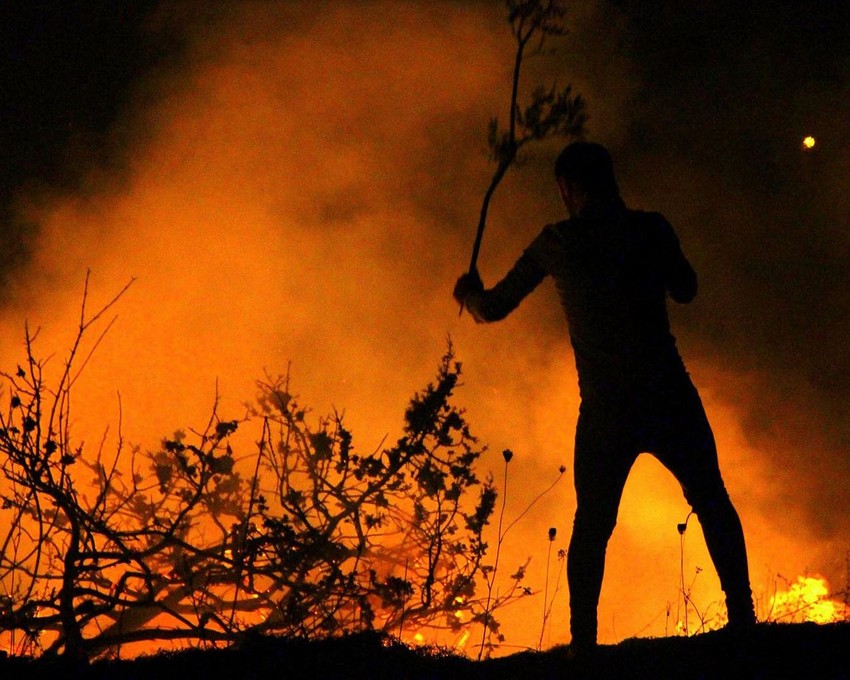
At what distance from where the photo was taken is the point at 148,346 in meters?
9.45

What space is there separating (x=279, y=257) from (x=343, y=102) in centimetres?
223

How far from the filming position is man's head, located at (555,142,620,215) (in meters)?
3.43

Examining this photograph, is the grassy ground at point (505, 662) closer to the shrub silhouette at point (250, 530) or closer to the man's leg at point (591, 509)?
the man's leg at point (591, 509)

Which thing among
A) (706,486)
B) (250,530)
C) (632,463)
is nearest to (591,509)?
(632,463)

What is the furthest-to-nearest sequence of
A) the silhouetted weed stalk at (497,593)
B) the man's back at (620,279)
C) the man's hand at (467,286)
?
the silhouetted weed stalk at (497,593) < the man's hand at (467,286) < the man's back at (620,279)

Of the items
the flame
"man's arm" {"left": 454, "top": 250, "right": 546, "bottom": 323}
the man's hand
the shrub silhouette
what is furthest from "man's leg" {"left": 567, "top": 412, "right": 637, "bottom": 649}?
the flame

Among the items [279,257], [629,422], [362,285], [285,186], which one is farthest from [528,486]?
[629,422]

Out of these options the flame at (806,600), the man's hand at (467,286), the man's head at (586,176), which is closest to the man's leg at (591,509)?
the man's hand at (467,286)

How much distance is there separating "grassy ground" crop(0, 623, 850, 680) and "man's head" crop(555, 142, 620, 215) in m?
1.62

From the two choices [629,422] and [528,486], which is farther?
[528,486]

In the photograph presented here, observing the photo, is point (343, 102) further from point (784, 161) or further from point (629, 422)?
point (629, 422)

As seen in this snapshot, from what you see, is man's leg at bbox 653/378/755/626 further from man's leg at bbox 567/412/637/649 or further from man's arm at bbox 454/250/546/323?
man's arm at bbox 454/250/546/323

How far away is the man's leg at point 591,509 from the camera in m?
3.41

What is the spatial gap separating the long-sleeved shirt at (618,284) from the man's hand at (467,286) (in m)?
0.36
